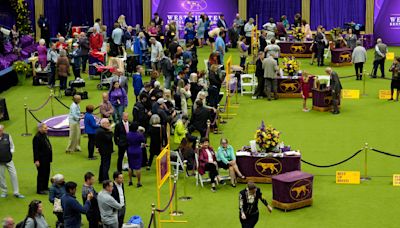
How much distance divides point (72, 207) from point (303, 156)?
717cm

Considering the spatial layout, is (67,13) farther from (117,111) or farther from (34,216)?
(34,216)

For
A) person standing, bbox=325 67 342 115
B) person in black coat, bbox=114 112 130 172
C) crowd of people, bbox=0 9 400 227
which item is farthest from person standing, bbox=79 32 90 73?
person in black coat, bbox=114 112 130 172

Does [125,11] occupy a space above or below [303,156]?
above

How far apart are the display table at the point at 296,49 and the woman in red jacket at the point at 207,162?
1566 centimetres

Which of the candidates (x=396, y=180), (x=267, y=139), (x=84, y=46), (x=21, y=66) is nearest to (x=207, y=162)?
(x=267, y=139)

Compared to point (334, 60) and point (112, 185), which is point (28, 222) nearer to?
point (112, 185)

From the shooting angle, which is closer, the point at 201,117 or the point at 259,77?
the point at 201,117

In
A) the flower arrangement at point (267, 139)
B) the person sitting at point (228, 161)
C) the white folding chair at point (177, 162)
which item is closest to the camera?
the person sitting at point (228, 161)

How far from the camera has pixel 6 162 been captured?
51.2 ft

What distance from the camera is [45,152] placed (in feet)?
51.6

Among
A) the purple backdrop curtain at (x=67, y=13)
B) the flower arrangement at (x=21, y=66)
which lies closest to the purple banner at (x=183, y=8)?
the purple backdrop curtain at (x=67, y=13)

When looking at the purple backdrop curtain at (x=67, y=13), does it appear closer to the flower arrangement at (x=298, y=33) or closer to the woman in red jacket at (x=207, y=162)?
the flower arrangement at (x=298, y=33)

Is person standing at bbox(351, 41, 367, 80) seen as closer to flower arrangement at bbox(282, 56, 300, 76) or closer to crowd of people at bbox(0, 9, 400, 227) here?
crowd of people at bbox(0, 9, 400, 227)

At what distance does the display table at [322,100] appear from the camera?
74.7 ft
